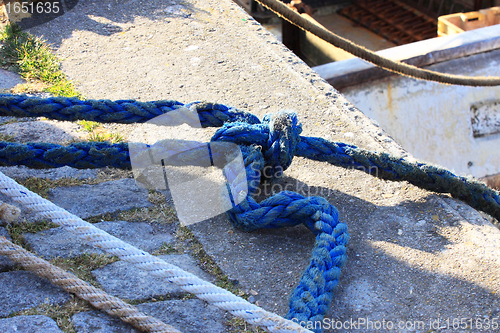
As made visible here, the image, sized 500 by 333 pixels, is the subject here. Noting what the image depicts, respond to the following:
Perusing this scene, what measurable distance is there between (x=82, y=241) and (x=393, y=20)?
7.23 meters

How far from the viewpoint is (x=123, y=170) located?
184 centimetres

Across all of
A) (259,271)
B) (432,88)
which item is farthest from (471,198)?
(432,88)

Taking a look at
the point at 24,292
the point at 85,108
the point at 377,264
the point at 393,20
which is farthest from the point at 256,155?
the point at 393,20

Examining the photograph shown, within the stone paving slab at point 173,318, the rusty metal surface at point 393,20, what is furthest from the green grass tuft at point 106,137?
the rusty metal surface at point 393,20

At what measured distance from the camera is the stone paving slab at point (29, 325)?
113cm

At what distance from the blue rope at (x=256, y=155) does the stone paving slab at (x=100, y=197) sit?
0.09 metres

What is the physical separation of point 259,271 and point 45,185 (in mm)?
864

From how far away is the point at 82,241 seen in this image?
1452 mm

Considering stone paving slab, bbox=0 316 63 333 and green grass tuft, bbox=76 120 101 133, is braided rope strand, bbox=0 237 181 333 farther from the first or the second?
green grass tuft, bbox=76 120 101 133

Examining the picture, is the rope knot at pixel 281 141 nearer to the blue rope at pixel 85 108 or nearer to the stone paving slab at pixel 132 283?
the blue rope at pixel 85 108

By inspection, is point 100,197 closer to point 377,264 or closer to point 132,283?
point 132,283

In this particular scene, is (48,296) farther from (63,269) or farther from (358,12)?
(358,12)

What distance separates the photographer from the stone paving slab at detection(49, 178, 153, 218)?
162 cm

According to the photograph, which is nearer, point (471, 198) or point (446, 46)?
point (471, 198)
